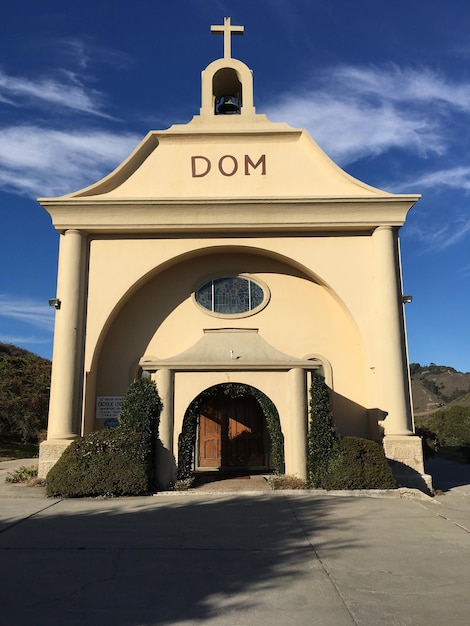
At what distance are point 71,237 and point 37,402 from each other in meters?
12.4

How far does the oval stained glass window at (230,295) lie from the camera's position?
49.3ft

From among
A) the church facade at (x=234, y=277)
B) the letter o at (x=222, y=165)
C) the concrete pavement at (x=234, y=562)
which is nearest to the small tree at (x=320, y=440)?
the church facade at (x=234, y=277)

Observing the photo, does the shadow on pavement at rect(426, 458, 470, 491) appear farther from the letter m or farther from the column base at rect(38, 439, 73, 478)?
the letter m

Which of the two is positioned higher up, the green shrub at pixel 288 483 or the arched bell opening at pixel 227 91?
the arched bell opening at pixel 227 91

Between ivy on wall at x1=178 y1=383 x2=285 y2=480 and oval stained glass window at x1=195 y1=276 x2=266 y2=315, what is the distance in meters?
2.83

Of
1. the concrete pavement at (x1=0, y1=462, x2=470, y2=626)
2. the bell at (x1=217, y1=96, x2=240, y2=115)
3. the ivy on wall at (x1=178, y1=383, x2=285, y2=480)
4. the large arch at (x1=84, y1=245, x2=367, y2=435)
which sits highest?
the bell at (x1=217, y1=96, x2=240, y2=115)

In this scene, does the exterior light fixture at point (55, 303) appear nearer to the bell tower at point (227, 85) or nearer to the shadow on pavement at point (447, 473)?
the bell tower at point (227, 85)

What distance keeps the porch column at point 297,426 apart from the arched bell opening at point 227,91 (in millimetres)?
9286

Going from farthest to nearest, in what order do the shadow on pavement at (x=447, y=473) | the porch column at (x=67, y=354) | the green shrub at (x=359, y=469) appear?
the shadow on pavement at (x=447, y=473) < the porch column at (x=67, y=354) < the green shrub at (x=359, y=469)

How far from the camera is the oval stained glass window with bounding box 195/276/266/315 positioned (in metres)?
15.0

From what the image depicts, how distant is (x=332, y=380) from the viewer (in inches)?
Result: 571

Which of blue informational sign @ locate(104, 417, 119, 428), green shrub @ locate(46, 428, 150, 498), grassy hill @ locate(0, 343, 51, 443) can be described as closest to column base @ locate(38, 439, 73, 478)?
blue informational sign @ locate(104, 417, 119, 428)

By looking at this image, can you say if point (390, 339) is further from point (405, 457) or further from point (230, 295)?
point (230, 295)

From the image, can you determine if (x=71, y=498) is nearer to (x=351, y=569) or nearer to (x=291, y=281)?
(x=351, y=569)
